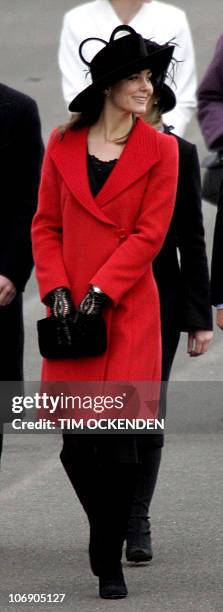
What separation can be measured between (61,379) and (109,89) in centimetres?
91

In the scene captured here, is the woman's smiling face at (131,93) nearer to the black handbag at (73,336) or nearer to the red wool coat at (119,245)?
the red wool coat at (119,245)

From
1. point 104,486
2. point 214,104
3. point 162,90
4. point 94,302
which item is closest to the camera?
point 94,302

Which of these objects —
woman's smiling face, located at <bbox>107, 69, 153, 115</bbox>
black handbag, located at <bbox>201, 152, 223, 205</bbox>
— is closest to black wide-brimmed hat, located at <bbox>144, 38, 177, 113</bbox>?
woman's smiling face, located at <bbox>107, 69, 153, 115</bbox>

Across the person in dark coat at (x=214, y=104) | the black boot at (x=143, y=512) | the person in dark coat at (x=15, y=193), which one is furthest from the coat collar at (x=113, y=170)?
the person in dark coat at (x=214, y=104)

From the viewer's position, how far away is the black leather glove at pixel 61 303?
5.53 meters

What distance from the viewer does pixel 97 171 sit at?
5.63 m

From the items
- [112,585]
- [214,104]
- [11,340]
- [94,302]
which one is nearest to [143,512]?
[112,585]

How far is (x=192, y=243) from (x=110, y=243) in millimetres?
584

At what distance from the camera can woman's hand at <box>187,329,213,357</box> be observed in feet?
20.1

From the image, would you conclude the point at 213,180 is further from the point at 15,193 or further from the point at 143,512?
the point at 143,512

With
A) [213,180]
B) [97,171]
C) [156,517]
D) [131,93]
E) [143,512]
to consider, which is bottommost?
[156,517]

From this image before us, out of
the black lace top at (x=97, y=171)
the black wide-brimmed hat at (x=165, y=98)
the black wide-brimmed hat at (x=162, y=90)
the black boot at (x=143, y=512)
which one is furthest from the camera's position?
the black boot at (x=143, y=512)

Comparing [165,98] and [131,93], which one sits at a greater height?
[131,93]

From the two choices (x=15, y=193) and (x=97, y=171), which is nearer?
(x=97, y=171)
